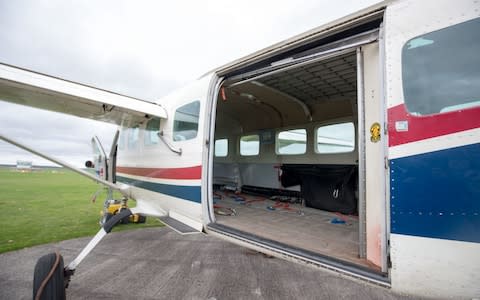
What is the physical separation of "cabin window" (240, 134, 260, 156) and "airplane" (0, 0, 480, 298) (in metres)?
2.60

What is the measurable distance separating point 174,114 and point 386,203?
2936mm

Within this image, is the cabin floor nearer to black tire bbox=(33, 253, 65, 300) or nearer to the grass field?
black tire bbox=(33, 253, 65, 300)

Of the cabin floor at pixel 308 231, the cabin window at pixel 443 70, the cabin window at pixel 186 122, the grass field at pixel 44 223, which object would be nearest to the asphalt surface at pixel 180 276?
the cabin floor at pixel 308 231

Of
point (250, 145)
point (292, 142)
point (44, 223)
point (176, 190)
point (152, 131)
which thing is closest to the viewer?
point (176, 190)

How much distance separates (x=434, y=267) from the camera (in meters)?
1.37

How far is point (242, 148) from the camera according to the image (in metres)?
7.82

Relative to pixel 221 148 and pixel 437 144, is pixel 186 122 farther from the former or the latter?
pixel 221 148

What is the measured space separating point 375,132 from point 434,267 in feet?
3.08

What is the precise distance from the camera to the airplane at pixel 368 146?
135 cm

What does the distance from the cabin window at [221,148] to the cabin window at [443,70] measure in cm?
704

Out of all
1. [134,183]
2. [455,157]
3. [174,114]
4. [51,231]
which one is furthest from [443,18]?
[51,231]

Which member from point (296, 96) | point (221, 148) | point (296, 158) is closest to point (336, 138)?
point (296, 158)

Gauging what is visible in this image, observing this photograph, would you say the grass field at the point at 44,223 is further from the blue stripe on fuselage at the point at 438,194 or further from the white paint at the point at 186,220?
the blue stripe on fuselage at the point at 438,194

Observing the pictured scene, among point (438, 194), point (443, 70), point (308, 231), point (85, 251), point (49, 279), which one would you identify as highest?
point (443, 70)
